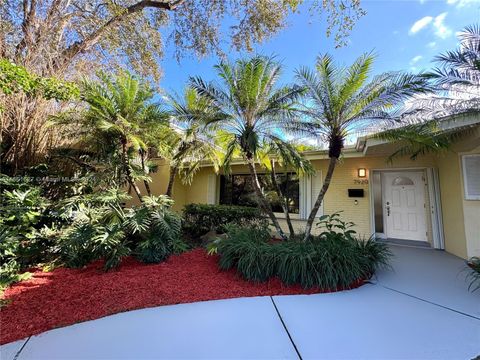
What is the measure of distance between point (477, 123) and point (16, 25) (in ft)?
38.3

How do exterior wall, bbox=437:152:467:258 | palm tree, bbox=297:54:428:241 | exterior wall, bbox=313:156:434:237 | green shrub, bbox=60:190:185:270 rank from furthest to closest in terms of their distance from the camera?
exterior wall, bbox=313:156:434:237
exterior wall, bbox=437:152:467:258
palm tree, bbox=297:54:428:241
green shrub, bbox=60:190:185:270

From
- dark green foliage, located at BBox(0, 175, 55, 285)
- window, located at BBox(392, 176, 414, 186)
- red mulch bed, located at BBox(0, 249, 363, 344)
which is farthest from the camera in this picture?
window, located at BBox(392, 176, 414, 186)

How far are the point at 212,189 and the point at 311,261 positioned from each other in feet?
25.8

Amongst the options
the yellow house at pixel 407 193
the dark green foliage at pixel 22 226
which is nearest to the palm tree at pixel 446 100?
the yellow house at pixel 407 193

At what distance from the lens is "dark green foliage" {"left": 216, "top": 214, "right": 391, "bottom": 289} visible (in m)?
4.16

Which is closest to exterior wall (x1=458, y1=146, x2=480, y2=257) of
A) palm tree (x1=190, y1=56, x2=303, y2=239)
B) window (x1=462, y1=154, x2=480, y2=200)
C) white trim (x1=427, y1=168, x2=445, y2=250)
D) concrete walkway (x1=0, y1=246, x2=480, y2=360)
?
window (x1=462, y1=154, x2=480, y2=200)

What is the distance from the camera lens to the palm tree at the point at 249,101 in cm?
559

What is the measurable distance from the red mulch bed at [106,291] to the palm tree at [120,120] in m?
3.00

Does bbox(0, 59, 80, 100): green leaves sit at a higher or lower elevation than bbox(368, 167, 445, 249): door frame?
higher

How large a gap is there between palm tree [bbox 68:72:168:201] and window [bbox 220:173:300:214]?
4008 mm

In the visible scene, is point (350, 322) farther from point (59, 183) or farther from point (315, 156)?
point (59, 183)

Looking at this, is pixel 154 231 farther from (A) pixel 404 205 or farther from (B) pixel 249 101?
(A) pixel 404 205

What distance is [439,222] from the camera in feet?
22.9

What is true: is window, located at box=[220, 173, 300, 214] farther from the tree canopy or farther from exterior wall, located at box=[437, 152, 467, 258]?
the tree canopy
